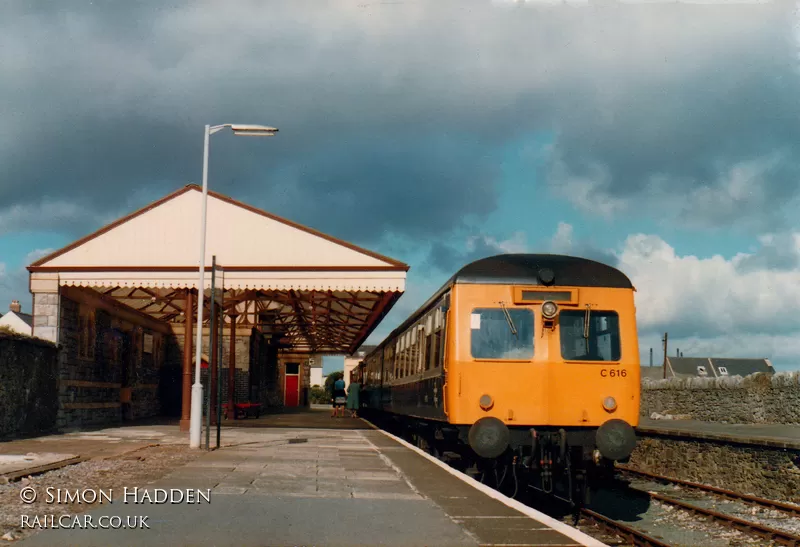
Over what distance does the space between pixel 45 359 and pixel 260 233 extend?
5731mm

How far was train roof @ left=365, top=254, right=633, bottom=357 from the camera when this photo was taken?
10.9m

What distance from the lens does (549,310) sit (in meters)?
10.6

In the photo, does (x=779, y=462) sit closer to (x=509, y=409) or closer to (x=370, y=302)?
(x=509, y=409)

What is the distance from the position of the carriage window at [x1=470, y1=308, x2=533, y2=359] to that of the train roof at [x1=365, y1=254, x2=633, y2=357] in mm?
423

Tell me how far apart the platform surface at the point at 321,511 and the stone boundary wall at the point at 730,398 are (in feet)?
46.0

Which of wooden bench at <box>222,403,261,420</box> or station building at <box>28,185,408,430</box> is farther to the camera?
wooden bench at <box>222,403,261,420</box>

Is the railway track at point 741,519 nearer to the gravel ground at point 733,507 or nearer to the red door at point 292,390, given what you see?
the gravel ground at point 733,507

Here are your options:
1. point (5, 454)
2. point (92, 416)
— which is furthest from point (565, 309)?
point (92, 416)

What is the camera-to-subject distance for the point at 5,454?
1199cm

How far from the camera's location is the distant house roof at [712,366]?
95812 millimetres

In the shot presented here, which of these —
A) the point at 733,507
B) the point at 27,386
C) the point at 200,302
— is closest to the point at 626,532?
the point at 733,507

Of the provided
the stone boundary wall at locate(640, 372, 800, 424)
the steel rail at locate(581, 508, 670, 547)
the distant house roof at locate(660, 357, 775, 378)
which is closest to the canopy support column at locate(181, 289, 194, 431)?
the steel rail at locate(581, 508, 670, 547)

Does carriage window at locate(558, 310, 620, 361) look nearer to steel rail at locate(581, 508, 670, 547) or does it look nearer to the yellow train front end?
the yellow train front end

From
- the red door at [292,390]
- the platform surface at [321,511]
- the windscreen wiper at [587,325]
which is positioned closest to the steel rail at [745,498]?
the windscreen wiper at [587,325]
